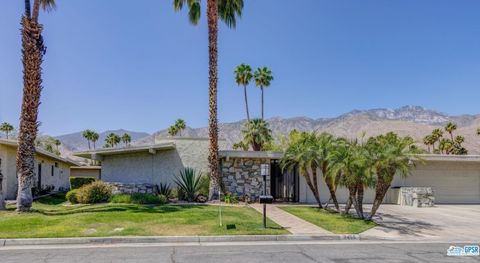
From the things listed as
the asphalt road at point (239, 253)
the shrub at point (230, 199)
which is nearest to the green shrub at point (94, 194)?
the shrub at point (230, 199)

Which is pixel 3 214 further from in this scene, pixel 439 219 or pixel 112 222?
pixel 439 219

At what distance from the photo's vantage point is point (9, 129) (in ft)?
207

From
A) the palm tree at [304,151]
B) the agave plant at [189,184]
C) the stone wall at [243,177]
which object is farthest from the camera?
the stone wall at [243,177]

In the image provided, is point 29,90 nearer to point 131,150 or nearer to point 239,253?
point 131,150

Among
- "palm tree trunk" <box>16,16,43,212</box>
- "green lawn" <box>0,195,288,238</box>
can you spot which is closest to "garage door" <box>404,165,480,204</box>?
"green lawn" <box>0,195,288,238</box>

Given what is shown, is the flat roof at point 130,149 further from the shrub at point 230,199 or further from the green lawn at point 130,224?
the green lawn at point 130,224

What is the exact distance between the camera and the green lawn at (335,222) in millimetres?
11500

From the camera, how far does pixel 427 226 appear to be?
12992 millimetres

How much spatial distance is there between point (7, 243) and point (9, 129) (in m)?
63.8

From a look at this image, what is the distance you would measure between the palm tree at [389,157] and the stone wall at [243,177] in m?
8.03

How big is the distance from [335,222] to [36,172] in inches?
804

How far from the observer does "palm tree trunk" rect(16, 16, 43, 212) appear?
15180mm

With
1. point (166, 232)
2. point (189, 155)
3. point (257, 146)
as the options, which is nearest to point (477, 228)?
point (166, 232)

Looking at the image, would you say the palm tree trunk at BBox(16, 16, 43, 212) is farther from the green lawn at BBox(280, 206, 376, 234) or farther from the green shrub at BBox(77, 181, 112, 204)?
the green lawn at BBox(280, 206, 376, 234)
